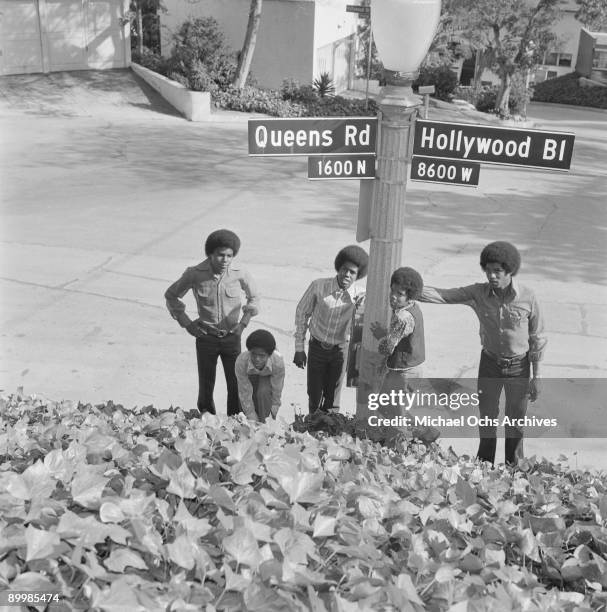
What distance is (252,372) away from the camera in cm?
554

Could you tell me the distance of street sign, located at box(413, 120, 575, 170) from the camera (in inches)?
178

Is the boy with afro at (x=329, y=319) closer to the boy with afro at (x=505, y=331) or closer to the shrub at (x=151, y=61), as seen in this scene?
the boy with afro at (x=505, y=331)

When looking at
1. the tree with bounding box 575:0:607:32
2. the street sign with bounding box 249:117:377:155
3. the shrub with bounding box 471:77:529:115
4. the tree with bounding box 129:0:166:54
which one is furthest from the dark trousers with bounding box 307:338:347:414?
the shrub with bounding box 471:77:529:115

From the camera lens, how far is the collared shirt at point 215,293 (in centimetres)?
605

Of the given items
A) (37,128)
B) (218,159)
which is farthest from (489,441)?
(37,128)

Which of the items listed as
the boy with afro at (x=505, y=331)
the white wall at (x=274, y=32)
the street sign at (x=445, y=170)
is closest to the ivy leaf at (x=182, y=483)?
the street sign at (x=445, y=170)

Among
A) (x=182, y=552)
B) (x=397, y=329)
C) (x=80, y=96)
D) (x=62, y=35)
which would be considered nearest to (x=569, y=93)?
(x=62, y=35)

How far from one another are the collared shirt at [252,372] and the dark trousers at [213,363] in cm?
59

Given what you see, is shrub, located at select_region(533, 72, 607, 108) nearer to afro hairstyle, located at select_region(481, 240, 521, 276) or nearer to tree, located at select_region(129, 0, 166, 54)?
tree, located at select_region(129, 0, 166, 54)

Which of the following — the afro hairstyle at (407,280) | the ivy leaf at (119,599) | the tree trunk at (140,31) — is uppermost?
the tree trunk at (140,31)

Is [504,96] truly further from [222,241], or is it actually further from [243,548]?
[243,548]

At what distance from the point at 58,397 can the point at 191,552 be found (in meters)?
5.13

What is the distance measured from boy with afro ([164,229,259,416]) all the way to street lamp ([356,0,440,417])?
1.43m

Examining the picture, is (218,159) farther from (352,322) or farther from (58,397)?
(352,322)
